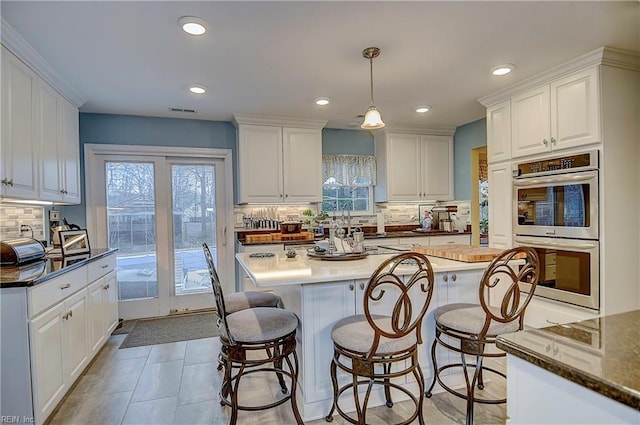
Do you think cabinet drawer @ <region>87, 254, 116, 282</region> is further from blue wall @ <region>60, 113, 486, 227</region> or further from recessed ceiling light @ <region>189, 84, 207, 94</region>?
recessed ceiling light @ <region>189, 84, 207, 94</region>

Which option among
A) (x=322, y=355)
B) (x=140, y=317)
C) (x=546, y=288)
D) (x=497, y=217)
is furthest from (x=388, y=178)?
(x=140, y=317)

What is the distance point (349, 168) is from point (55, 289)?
3.76 metres

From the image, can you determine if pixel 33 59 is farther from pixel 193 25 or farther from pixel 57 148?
pixel 193 25

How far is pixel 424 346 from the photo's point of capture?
2275 millimetres

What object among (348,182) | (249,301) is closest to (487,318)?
(249,301)

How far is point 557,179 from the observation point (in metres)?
2.97

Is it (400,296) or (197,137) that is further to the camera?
(197,137)

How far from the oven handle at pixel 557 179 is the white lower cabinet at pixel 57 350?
12.8 feet

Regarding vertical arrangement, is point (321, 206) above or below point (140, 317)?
above

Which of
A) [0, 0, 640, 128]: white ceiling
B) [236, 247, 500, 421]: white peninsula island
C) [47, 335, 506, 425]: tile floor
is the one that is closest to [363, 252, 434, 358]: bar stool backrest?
[236, 247, 500, 421]: white peninsula island

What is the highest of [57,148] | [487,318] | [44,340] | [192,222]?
[57,148]

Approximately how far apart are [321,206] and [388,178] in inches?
40.9

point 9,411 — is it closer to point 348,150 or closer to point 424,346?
point 424,346

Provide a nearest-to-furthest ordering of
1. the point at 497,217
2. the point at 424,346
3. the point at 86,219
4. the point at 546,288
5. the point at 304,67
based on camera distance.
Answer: the point at 424,346
the point at 304,67
the point at 546,288
the point at 497,217
the point at 86,219
